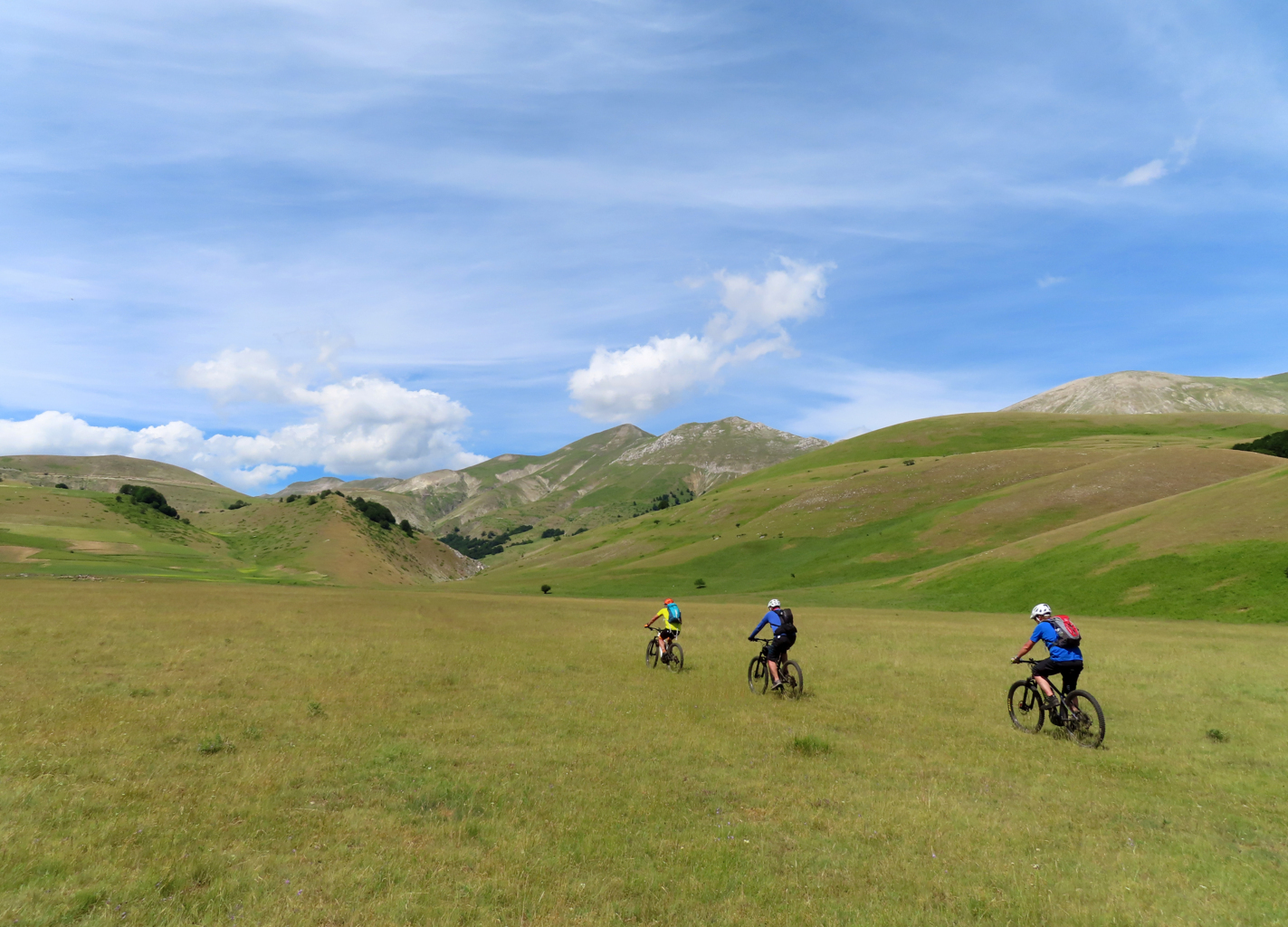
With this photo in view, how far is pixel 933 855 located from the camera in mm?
9156

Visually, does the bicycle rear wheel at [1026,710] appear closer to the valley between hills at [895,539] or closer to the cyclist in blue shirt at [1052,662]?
the cyclist in blue shirt at [1052,662]

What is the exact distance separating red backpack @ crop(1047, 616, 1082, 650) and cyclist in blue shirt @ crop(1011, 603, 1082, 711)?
44mm

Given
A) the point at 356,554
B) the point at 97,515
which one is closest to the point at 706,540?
the point at 356,554

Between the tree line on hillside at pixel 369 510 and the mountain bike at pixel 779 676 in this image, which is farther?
the tree line on hillside at pixel 369 510

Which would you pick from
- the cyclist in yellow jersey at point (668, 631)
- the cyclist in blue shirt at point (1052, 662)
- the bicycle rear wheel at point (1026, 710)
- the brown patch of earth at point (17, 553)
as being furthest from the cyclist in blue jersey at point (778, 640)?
the brown patch of earth at point (17, 553)

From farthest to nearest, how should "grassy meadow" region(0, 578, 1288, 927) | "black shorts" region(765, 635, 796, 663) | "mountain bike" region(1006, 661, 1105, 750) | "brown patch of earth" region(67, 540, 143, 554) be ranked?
"brown patch of earth" region(67, 540, 143, 554), "black shorts" region(765, 635, 796, 663), "mountain bike" region(1006, 661, 1105, 750), "grassy meadow" region(0, 578, 1288, 927)

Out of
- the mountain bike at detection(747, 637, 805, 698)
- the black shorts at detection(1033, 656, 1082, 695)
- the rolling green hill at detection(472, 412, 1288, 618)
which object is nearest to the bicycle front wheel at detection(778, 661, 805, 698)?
the mountain bike at detection(747, 637, 805, 698)

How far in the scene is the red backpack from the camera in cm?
1586

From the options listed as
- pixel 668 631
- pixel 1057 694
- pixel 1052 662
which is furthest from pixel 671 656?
pixel 1052 662

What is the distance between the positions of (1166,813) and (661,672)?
1680 centimetres

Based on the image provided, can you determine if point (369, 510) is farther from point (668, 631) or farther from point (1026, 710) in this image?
point (1026, 710)

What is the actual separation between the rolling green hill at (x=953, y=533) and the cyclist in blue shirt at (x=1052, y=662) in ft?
126

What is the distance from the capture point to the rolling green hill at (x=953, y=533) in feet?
184

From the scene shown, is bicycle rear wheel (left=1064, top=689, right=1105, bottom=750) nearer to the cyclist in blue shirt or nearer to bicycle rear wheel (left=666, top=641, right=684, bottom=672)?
the cyclist in blue shirt
